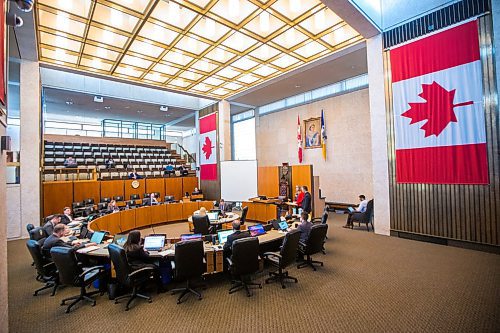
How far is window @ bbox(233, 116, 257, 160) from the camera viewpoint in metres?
16.9

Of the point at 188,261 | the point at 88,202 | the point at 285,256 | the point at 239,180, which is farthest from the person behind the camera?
the point at 239,180

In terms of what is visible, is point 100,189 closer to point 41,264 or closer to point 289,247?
point 41,264

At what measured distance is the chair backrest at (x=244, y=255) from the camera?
161 inches

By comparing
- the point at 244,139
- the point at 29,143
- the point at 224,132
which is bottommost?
the point at 29,143

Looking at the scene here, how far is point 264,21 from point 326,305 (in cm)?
696

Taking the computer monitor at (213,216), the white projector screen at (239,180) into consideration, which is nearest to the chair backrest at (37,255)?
the computer monitor at (213,216)

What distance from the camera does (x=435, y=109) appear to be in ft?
21.6

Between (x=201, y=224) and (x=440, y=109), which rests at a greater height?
(x=440, y=109)

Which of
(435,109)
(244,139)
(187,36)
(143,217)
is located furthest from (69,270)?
(244,139)

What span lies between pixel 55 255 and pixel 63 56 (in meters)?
7.73

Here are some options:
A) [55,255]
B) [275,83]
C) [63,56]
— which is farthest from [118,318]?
[275,83]

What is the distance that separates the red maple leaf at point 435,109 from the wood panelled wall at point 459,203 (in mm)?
625

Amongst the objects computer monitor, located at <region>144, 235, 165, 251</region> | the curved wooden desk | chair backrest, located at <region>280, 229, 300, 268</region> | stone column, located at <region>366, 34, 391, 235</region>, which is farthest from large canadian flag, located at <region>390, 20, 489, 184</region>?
the curved wooden desk

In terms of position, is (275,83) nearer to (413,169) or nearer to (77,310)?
(413,169)
